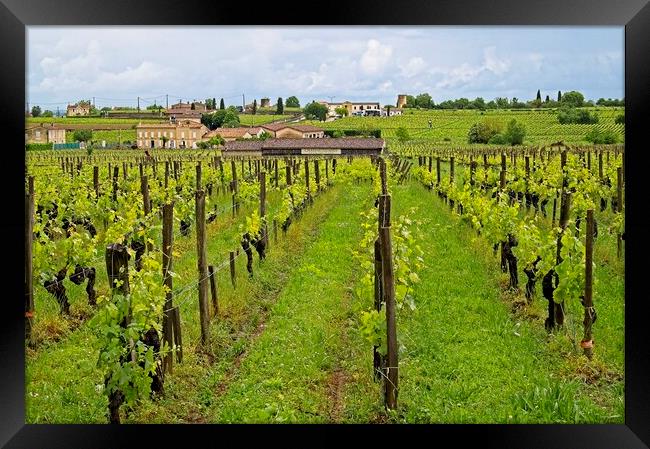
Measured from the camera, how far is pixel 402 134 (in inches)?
1109

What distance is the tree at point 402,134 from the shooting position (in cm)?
2747

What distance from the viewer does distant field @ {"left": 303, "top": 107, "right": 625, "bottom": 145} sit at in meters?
20.3

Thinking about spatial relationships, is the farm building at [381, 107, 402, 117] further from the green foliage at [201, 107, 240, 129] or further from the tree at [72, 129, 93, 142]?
the tree at [72, 129, 93, 142]

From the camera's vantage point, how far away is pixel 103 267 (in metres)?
8.97

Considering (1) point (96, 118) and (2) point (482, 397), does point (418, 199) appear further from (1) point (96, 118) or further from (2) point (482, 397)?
(1) point (96, 118)

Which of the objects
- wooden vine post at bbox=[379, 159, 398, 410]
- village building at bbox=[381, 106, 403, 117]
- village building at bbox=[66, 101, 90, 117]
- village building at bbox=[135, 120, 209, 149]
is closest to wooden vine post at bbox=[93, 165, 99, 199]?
wooden vine post at bbox=[379, 159, 398, 410]

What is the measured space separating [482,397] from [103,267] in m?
5.41

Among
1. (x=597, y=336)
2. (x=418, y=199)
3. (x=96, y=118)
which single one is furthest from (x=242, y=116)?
(x=597, y=336)

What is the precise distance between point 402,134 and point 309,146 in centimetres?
423

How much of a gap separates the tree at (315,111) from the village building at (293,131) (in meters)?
0.74

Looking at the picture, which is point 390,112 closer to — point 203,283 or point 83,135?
point 83,135

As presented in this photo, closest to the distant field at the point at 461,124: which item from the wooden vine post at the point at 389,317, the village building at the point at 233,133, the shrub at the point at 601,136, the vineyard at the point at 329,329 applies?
the shrub at the point at 601,136

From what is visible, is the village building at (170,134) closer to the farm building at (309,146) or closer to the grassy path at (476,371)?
the farm building at (309,146)

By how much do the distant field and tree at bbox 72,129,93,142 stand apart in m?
8.89
